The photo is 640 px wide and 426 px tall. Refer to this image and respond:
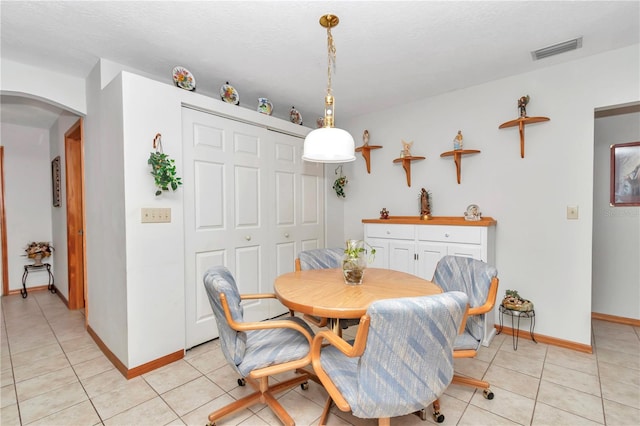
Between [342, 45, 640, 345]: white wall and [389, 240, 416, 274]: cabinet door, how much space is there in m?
0.56

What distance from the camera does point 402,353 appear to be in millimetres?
1058

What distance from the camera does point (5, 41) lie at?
80.1 inches

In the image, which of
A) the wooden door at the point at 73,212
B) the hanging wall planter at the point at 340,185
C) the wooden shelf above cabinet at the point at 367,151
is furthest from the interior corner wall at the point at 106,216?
the wooden shelf above cabinet at the point at 367,151

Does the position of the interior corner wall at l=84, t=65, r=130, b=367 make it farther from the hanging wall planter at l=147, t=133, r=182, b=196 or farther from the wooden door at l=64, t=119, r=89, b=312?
the wooden door at l=64, t=119, r=89, b=312

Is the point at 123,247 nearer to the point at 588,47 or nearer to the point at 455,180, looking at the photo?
the point at 455,180

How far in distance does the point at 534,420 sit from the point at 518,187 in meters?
1.94

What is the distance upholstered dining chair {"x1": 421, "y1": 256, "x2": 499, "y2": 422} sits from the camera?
5.32 feet

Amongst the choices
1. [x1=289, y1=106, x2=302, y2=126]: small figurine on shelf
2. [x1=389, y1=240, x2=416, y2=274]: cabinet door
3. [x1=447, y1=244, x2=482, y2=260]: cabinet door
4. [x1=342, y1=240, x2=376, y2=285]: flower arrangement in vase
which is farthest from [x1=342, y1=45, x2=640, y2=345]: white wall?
[x1=342, y1=240, x2=376, y2=285]: flower arrangement in vase

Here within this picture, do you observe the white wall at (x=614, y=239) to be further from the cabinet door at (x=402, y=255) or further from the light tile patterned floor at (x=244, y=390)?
the cabinet door at (x=402, y=255)

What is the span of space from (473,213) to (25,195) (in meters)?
6.08

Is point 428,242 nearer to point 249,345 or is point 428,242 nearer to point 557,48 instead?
point 557,48

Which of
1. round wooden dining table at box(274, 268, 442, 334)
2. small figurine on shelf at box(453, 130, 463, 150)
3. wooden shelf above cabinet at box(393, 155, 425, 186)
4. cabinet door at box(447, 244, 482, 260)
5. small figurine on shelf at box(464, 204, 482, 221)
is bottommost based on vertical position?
round wooden dining table at box(274, 268, 442, 334)

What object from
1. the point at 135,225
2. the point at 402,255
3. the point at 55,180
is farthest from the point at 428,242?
the point at 55,180

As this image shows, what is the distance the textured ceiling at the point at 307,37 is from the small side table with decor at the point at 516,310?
2107 millimetres
